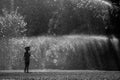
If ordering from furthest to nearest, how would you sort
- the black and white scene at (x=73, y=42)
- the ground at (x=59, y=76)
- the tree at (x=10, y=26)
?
the tree at (x=10, y=26), the black and white scene at (x=73, y=42), the ground at (x=59, y=76)

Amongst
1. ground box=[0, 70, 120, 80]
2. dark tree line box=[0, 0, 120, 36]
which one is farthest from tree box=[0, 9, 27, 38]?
ground box=[0, 70, 120, 80]

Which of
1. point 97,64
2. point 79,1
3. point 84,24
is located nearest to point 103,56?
point 97,64

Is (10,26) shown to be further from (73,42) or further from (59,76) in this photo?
(59,76)

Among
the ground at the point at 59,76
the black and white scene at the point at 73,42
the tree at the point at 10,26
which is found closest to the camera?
the ground at the point at 59,76

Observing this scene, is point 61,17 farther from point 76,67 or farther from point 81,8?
point 76,67

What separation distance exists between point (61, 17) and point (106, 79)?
79.3 feet

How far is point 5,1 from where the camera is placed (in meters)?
62.9

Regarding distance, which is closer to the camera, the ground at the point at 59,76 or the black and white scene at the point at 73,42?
the ground at the point at 59,76

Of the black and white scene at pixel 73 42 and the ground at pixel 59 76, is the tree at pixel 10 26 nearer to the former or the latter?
the black and white scene at pixel 73 42

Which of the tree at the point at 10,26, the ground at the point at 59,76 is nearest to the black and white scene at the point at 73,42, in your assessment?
the tree at the point at 10,26

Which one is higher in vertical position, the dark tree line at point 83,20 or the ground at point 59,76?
the dark tree line at point 83,20

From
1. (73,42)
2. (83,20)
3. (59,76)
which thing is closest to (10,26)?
(73,42)

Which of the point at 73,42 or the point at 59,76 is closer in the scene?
the point at 59,76

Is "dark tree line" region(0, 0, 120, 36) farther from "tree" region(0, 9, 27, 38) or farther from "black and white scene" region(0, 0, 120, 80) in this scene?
"tree" region(0, 9, 27, 38)
